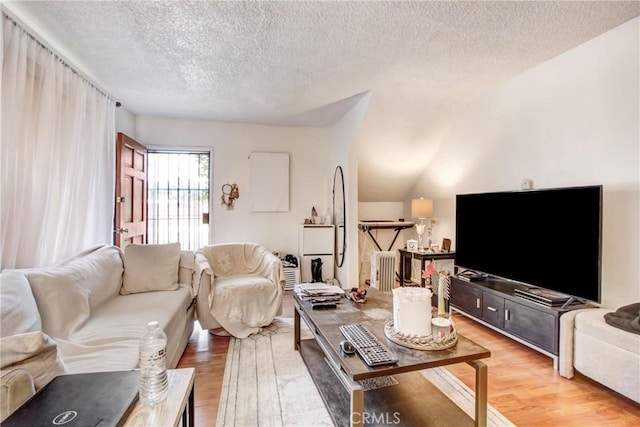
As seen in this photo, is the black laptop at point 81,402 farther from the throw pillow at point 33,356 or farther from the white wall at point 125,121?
the white wall at point 125,121

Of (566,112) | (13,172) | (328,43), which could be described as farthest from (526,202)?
(13,172)

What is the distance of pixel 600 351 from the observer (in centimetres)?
199

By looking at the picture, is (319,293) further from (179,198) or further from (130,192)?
(179,198)

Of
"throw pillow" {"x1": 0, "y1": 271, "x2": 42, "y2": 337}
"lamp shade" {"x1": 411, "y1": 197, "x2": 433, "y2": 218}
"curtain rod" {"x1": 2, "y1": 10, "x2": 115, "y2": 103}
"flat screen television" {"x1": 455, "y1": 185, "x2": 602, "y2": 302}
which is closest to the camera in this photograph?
"throw pillow" {"x1": 0, "y1": 271, "x2": 42, "y2": 337}

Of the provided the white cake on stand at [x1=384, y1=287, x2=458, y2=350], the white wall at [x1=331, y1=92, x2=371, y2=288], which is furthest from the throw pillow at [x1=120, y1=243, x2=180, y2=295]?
the white wall at [x1=331, y1=92, x2=371, y2=288]

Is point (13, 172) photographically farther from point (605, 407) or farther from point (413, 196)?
point (413, 196)

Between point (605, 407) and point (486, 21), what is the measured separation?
2523mm

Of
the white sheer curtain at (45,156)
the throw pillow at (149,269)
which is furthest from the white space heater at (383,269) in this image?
the white sheer curtain at (45,156)

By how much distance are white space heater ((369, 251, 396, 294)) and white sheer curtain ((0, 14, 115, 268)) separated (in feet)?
10.5

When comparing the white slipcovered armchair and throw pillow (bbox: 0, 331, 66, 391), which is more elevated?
throw pillow (bbox: 0, 331, 66, 391)

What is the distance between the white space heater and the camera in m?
4.27

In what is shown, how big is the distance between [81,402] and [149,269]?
196 cm

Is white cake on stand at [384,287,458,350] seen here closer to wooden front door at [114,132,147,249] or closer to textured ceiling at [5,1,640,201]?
textured ceiling at [5,1,640,201]

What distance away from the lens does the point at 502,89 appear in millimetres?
3166
